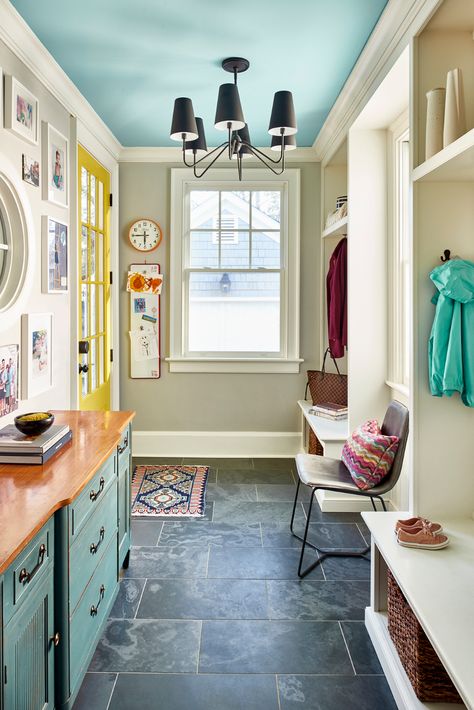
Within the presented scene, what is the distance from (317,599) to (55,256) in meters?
2.27

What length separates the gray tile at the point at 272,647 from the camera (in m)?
2.02

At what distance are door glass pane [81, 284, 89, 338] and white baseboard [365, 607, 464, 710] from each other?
2528mm

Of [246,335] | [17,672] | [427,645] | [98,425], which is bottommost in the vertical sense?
[427,645]

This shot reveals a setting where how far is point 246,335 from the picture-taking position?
15.6 ft

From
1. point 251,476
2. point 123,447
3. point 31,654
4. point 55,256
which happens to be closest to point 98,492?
point 123,447

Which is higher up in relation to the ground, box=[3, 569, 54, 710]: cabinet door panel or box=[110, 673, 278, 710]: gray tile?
box=[3, 569, 54, 710]: cabinet door panel

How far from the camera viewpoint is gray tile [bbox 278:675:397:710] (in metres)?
1.82

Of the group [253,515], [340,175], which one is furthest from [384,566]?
[340,175]

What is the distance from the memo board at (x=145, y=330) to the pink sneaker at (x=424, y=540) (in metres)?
3.11

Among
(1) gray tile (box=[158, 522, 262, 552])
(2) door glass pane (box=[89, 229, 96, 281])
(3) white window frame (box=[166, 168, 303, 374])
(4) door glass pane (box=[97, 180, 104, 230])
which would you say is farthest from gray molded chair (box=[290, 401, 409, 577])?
(4) door glass pane (box=[97, 180, 104, 230])

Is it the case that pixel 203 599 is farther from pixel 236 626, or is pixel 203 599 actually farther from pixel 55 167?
pixel 55 167

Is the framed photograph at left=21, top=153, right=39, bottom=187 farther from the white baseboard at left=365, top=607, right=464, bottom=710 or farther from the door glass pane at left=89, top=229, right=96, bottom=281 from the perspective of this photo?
the white baseboard at left=365, top=607, right=464, bottom=710

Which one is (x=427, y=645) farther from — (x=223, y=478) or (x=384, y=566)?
(x=223, y=478)

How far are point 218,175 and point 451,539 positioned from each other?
3583 mm
